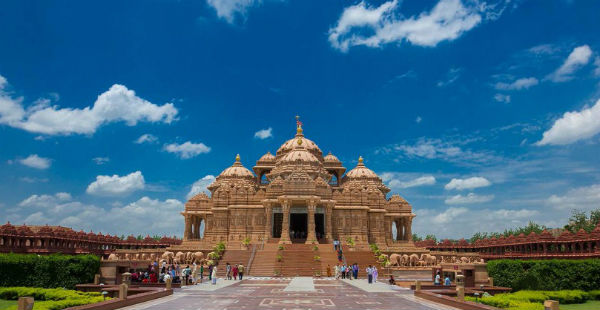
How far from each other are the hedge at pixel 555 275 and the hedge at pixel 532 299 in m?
1.08

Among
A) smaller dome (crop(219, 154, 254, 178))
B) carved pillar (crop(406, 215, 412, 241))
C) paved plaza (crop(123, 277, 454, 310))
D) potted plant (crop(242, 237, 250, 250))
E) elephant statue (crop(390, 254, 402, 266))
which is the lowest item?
paved plaza (crop(123, 277, 454, 310))

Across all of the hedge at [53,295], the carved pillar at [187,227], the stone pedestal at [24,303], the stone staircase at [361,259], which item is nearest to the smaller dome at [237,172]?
the carved pillar at [187,227]

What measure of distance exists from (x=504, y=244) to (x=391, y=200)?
14.9 m

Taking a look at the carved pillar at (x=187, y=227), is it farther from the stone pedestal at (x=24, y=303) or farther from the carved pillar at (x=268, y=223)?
the stone pedestal at (x=24, y=303)

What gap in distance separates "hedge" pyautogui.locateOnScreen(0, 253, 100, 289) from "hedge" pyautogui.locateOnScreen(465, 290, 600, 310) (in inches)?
838

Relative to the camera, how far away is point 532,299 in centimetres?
2236

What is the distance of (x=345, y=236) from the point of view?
5669cm

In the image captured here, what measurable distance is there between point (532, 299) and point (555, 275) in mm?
5490

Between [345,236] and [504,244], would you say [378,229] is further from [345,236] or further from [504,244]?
[504,244]

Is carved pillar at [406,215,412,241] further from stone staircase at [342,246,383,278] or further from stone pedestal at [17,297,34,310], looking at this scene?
stone pedestal at [17,297,34,310]

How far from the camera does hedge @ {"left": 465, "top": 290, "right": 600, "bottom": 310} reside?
1909 centimetres

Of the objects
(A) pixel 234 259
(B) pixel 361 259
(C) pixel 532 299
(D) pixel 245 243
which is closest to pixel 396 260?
(B) pixel 361 259

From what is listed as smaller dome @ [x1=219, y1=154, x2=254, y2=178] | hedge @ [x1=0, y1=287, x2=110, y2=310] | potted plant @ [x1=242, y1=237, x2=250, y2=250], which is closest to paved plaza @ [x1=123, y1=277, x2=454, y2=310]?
hedge @ [x1=0, y1=287, x2=110, y2=310]

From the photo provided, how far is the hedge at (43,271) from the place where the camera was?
2750cm
